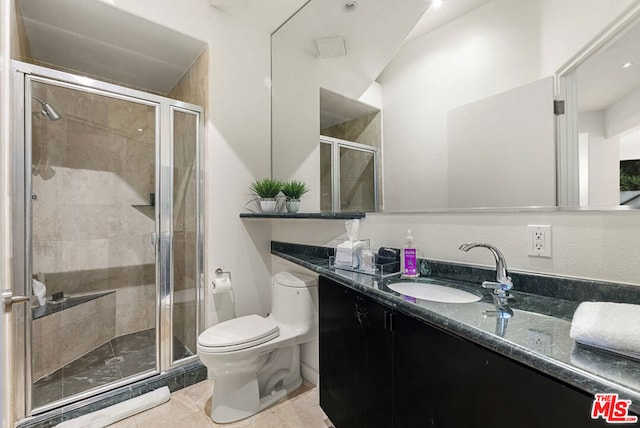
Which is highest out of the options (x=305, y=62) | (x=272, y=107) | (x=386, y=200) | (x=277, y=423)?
(x=305, y=62)

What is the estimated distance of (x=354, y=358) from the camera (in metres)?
1.25

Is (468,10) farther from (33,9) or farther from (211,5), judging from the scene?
(33,9)

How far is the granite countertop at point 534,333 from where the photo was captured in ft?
1.77

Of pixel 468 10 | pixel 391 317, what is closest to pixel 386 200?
pixel 391 317

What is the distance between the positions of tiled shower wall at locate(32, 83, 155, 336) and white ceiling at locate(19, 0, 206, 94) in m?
0.48

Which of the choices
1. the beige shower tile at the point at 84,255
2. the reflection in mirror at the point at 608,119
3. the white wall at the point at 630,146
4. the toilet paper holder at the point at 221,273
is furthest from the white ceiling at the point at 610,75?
the beige shower tile at the point at 84,255

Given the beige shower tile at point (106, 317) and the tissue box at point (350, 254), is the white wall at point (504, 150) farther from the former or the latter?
the beige shower tile at point (106, 317)

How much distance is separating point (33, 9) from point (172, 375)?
2.38 meters

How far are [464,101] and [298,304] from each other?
1404 millimetres

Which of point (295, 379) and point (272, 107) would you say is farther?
point (272, 107)

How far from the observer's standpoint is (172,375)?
1.92 metres

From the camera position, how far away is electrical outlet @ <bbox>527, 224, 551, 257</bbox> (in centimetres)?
102

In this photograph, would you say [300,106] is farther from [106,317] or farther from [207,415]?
[106,317]

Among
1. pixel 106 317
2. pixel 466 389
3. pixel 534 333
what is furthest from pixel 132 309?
pixel 534 333
